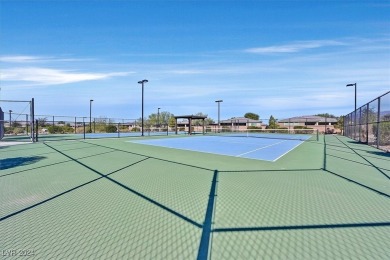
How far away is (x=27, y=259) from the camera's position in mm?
2422

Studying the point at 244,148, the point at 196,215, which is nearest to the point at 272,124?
the point at 244,148

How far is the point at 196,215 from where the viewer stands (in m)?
3.54

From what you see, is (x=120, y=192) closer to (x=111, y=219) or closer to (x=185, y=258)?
(x=111, y=219)

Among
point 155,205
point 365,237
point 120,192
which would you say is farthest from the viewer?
point 120,192

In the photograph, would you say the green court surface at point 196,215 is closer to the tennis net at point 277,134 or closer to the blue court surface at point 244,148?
the blue court surface at point 244,148

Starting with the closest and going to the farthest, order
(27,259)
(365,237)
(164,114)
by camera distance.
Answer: (27,259) < (365,237) < (164,114)

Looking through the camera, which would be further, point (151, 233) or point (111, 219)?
point (111, 219)

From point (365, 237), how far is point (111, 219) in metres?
3.25

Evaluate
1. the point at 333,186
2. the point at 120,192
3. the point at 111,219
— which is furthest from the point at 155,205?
the point at 333,186

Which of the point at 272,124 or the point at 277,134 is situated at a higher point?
the point at 272,124

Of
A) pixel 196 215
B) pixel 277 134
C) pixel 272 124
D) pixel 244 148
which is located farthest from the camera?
pixel 272 124

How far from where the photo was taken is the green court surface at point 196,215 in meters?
2.60

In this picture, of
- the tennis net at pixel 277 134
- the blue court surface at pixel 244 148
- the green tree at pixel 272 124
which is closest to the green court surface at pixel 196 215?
the blue court surface at pixel 244 148

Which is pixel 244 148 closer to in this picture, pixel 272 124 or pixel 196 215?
pixel 196 215
